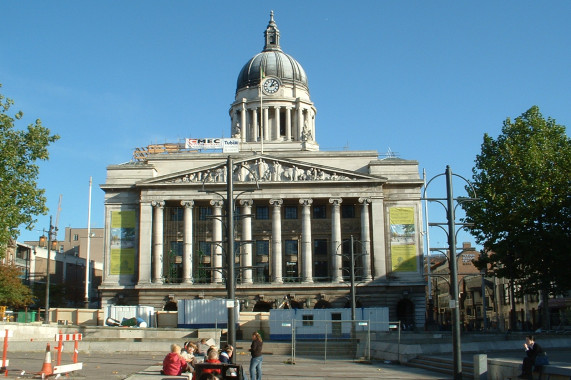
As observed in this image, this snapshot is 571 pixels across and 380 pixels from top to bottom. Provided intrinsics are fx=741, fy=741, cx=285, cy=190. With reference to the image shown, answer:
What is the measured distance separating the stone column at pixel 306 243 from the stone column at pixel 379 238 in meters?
6.89

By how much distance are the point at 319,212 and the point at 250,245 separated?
9195mm

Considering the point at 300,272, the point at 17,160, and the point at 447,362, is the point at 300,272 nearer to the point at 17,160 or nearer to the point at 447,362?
the point at 17,160

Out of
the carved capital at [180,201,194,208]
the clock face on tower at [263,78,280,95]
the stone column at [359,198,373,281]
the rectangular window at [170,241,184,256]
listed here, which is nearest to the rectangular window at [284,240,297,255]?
the stone column at [359,198,373,281]

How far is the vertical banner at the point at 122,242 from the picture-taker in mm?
80438

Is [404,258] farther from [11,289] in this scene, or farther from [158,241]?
[11,289]

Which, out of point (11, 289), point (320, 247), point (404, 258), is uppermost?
point (320, 247)

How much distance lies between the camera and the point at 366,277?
256 ft

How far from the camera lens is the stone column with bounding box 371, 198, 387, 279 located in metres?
78.9

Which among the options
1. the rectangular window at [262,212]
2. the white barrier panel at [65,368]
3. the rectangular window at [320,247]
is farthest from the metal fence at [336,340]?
the rectangular window at [262,212]

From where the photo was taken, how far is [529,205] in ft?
209

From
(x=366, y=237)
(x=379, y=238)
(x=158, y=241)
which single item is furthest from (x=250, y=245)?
(x=379, y=238)

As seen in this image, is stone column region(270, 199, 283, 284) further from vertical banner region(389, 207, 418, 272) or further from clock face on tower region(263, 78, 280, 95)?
clock face on tower region(263, 78, 280, 95)

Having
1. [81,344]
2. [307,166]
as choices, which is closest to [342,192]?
[307,166]

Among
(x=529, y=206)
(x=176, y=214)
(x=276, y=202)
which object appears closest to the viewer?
(x=529, y=206)
